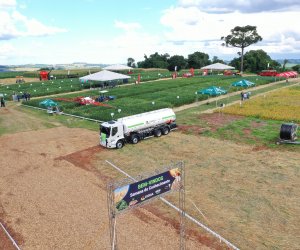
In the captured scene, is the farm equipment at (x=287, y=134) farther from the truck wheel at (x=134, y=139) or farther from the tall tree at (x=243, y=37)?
the tall tree at (x=243, y=37)

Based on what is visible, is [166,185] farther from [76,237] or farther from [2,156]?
[2,156]

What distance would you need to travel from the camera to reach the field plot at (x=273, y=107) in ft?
126

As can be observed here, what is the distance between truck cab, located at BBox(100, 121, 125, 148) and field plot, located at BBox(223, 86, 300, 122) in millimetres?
19231

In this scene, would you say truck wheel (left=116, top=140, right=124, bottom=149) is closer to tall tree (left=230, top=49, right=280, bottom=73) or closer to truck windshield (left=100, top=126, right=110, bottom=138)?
truck windshield (left=100, top=126, right=110, bottom=138)

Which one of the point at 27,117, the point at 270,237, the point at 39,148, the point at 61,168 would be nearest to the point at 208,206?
the point at 270,237

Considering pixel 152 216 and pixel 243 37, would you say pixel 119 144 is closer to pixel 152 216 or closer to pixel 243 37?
pixel 152 216

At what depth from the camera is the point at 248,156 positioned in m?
25.5

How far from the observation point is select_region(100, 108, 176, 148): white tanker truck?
28078mm

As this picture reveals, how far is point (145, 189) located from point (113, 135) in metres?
15.9

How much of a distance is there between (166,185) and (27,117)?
35312mm

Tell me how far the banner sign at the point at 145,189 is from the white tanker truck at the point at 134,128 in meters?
15.1

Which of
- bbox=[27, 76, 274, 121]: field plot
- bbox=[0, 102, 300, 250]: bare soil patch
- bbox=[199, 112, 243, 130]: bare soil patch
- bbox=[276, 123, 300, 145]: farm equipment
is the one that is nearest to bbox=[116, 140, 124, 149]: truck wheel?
bbox=[0, 102, 300, 250]: bare soil patch

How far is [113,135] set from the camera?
28.0 metres

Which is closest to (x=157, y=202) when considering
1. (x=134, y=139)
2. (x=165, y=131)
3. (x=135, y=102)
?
(x=134, y=139)
